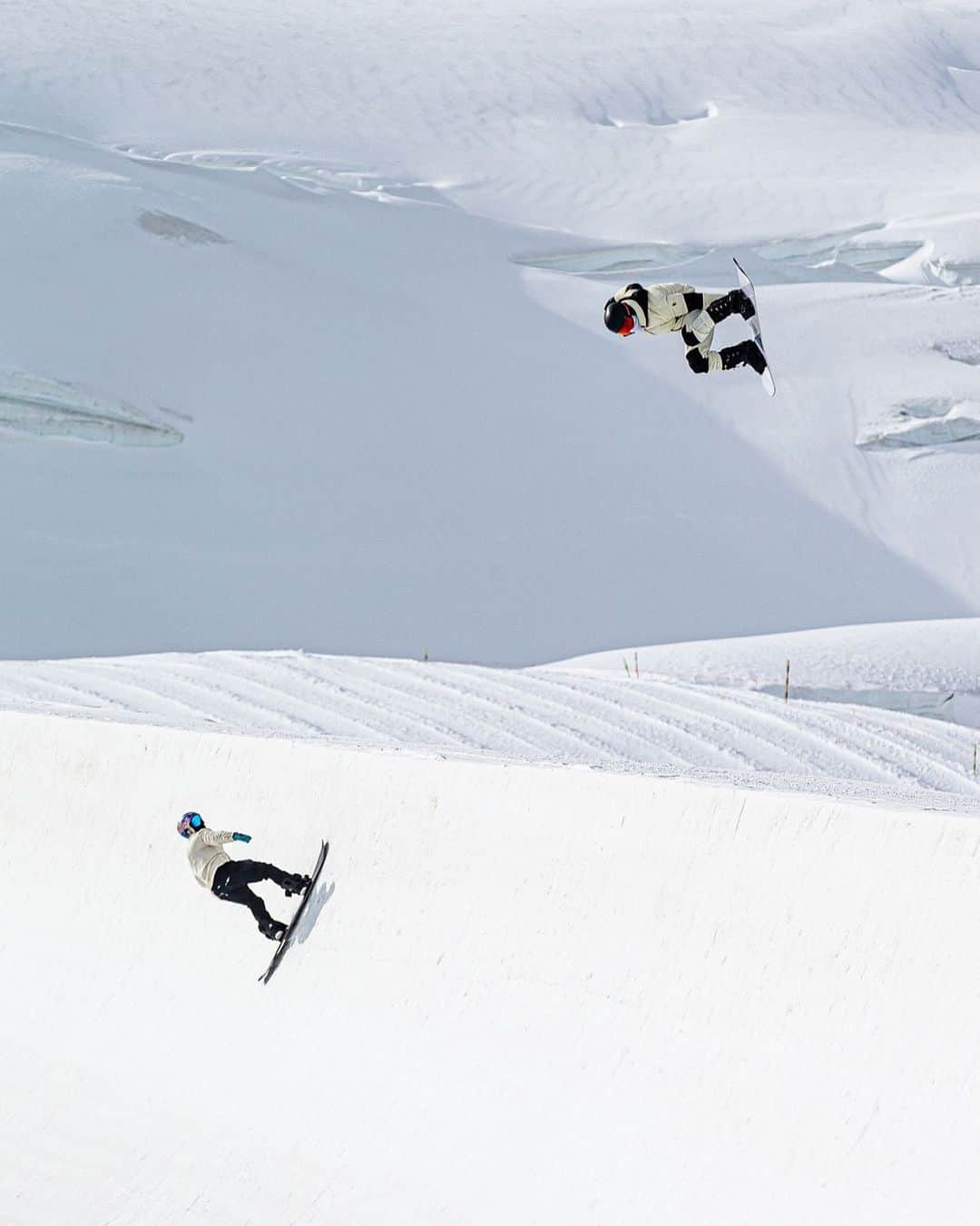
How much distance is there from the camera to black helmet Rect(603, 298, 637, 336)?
17.6ft

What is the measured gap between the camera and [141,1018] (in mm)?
7441

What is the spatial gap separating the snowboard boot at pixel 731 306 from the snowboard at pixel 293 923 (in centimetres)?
302

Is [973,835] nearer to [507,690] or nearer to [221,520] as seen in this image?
[507,690]

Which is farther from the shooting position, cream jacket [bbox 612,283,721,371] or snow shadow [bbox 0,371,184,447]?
snow shadow [bbox 0,371,184,447]

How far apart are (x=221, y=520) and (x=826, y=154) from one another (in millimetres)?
25160

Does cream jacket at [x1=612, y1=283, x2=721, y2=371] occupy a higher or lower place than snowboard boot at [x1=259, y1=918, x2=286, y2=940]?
higher

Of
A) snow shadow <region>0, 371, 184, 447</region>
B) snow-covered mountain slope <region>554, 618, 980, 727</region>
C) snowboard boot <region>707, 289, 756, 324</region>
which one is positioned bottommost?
snowboard boot <region>707, 289, 756, 324</region>

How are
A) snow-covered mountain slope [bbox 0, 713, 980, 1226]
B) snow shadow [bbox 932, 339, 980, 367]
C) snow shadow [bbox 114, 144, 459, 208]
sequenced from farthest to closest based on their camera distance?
snow shadow [bbox 114, 144, 459, 208]
snow shadow [bbox 932, 339, 980, 367]
snow-covered mountain slope [bbox 0, 713, 980, 1226]

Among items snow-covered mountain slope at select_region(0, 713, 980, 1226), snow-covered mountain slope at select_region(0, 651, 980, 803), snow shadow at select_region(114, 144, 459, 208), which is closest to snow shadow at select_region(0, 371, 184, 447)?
snow shadow at select_region(114, 144, 459, 208)

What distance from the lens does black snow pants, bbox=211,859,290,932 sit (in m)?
6.98

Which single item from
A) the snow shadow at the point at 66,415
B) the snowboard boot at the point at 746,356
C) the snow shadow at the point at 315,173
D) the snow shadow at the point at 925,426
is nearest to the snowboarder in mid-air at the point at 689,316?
the snowboard boot at the point at 746,356

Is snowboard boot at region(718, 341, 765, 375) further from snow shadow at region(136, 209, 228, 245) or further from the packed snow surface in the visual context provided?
snow shadow at region(136, 209, 228, 245)

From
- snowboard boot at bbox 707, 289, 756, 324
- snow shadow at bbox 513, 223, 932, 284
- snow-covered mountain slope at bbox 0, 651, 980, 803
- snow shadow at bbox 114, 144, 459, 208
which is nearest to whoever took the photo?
snowboard boot at bbox 707, 289, 756, 324

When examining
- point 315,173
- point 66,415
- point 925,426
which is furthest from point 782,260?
point 66,415
